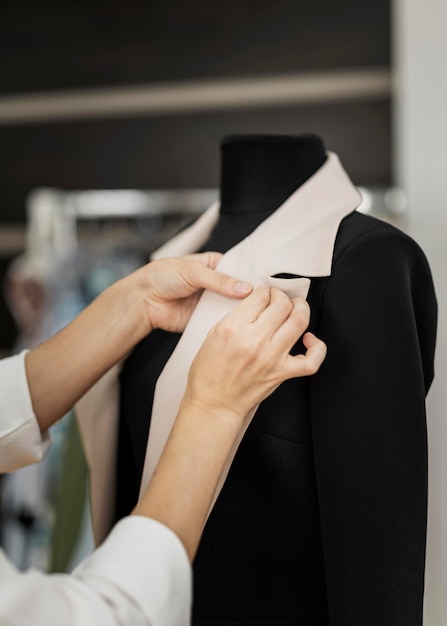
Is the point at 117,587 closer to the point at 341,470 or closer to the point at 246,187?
the point at 341,470

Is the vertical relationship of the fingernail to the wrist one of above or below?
above

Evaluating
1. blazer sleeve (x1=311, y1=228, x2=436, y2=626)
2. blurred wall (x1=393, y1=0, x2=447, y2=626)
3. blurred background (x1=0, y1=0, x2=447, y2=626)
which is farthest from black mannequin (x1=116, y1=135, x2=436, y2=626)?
blurred background (x1=0, y1=0, x2=447, y2=626)

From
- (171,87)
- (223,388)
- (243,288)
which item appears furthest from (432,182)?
(171,87)

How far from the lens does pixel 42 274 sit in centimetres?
183

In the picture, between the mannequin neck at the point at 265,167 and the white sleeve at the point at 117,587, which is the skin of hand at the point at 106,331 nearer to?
the mannequin neck at the point at 265,167

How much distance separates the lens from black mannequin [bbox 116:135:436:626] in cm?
67

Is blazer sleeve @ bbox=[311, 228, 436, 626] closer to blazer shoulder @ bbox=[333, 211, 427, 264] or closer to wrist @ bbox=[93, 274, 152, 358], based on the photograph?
blazer shoulder @ bbox=[333, 211, 427, 264]

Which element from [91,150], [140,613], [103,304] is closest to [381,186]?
[91,150]

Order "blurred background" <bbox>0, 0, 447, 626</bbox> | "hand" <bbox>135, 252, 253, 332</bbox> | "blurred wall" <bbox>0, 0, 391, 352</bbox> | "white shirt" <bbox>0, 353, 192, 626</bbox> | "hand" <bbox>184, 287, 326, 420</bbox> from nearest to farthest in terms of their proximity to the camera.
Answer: "white shirt" <bbox>0, 353, 192, 626</bbox> < "hand" <bbox>184, 287, 326, 420</bbox> < "hand" <bbox>135, 252, 253, 332</bbox> < "blurred background" <bbox>0, 0, 447, 626</bbox> < "blurred wall" <bbox>0, 0, 391, 352</bbox>

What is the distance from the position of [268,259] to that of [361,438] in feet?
0.70

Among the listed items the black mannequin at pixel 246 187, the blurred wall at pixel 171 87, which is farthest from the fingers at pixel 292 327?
the blurred wall at pixel 171 87

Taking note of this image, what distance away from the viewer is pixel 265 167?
854mm

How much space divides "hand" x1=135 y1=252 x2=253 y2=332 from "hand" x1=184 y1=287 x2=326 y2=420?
0.11 metres

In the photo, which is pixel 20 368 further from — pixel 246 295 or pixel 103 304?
pixel 246 295
